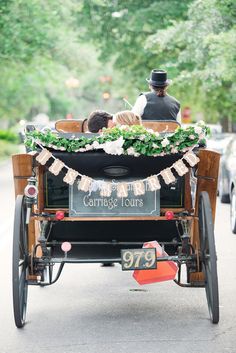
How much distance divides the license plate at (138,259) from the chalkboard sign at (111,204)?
0.41 m

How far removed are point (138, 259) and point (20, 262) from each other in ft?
3.30

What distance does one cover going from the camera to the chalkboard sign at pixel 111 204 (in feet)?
25.1

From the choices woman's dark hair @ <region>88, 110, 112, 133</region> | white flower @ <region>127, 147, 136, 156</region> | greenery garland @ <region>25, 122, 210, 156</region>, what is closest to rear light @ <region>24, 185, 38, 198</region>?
greenery garland @ <region>25, 122, 210, 156</region>

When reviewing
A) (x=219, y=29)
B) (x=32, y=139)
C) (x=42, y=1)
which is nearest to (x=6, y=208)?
(x=219, y=29)

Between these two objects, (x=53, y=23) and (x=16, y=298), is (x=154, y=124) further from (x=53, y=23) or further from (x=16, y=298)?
(x=53, y=23)

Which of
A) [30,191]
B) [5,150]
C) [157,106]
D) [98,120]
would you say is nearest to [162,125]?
[98,120]

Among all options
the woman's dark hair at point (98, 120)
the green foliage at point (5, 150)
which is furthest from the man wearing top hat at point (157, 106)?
the green foliage at point (5, 150)

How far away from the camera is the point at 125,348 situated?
21.9 ft

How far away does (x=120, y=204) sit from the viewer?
302 inches

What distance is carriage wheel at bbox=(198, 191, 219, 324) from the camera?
718 cm

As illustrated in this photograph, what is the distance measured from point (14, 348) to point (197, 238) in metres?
2.12

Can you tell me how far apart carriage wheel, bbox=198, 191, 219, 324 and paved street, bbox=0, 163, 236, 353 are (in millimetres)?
192

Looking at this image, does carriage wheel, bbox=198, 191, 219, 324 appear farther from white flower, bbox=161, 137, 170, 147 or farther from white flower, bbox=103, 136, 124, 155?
white flower, bbox=103, 136, 124, 155

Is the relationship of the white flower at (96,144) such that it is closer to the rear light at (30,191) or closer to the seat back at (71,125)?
the rear light at (30,191)
